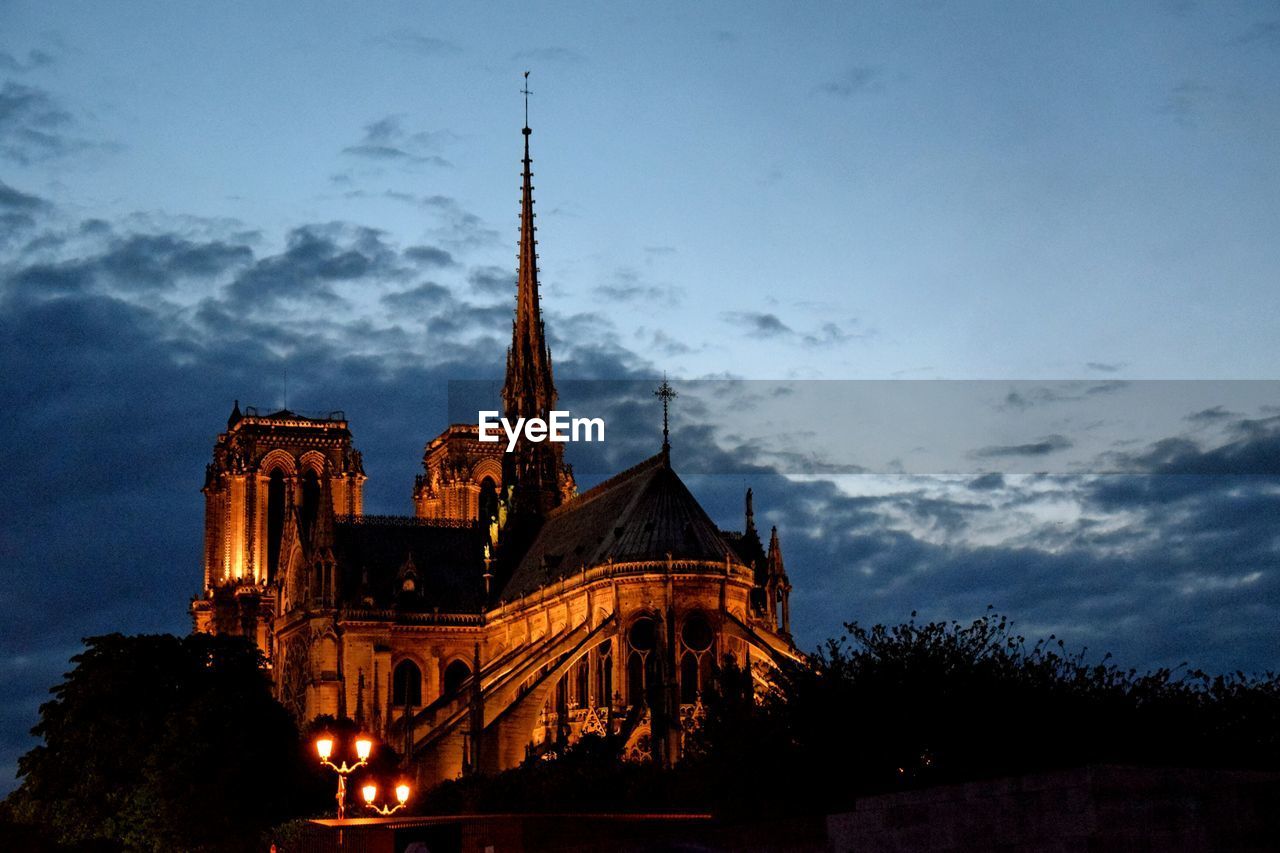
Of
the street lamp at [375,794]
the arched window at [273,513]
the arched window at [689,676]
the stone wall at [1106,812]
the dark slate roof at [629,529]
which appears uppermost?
the arched window at [273,513]

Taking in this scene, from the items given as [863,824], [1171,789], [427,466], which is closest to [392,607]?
[427,466]

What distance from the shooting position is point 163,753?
209 ft

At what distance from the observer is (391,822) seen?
42.7 meters

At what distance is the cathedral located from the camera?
3036 inches

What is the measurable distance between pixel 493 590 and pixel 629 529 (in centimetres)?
1523

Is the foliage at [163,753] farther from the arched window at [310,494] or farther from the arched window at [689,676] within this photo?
the arched window at [310,494]

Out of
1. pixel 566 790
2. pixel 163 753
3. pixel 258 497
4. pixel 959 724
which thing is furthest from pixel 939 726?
pixel 258 497

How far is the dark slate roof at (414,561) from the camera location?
9238 cm

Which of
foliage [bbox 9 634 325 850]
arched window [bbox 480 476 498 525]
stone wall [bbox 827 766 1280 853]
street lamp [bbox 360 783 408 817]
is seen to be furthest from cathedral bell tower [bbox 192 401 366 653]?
stone wall [bbox 827 766 1280 853]

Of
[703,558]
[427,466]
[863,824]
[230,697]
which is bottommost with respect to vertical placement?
[863,824]

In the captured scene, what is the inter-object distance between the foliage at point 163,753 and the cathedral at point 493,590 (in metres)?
9.95

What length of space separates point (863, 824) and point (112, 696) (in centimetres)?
4637

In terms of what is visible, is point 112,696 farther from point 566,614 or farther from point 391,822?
point 391,822

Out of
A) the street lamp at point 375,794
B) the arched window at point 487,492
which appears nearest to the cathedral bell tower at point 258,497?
the arched window at point 487,492
